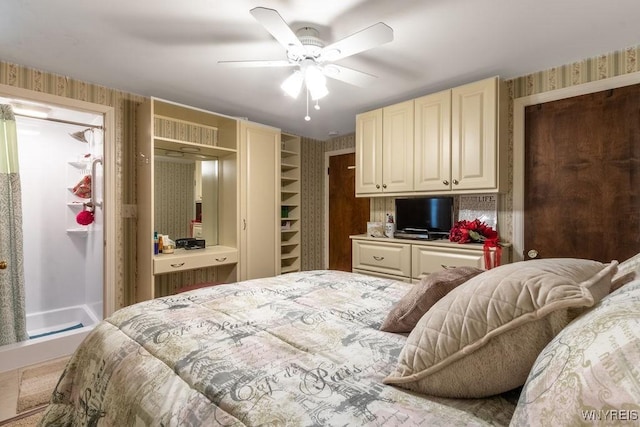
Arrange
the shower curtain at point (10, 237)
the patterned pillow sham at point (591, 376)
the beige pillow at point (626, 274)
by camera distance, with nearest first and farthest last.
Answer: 1. the patterned pillow sham at point (591, 376)
2. the beige pillow at point (626, 274)
3. the shower curtain at point (10, 237)

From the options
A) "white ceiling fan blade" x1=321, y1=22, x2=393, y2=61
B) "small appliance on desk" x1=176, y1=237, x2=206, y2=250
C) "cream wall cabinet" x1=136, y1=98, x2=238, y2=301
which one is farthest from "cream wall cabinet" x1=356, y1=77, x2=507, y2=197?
"small appliance on desk" x1=176, y1=237, x2=206, y2=250

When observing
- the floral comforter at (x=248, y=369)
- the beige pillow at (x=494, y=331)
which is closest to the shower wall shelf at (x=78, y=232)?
the floral comforter at (x=248, y=369)

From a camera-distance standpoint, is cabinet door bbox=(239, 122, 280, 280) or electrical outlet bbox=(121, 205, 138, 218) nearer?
electrical outlet bbox=(121, 205, 138, 218)

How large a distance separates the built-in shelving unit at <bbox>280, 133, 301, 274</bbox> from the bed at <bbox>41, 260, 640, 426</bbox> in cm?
313

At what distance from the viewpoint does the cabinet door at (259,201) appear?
354 centimetres

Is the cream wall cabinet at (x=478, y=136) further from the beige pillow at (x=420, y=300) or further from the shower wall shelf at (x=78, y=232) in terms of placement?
the shower wall shelf at (x=78, y=232)

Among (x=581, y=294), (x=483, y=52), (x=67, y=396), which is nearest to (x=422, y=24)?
(x=483, y=52)

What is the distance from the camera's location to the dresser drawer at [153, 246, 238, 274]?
290cm

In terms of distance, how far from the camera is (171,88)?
2912 mm

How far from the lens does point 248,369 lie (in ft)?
2.92

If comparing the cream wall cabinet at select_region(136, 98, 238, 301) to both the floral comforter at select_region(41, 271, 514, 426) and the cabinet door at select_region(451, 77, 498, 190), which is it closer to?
the floral comforter at select_region(41, 271, 514, 426)

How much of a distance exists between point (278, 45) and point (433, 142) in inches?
63.5

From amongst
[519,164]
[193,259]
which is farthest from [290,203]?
[519,164]

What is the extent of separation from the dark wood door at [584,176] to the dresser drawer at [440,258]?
19.0 inches
